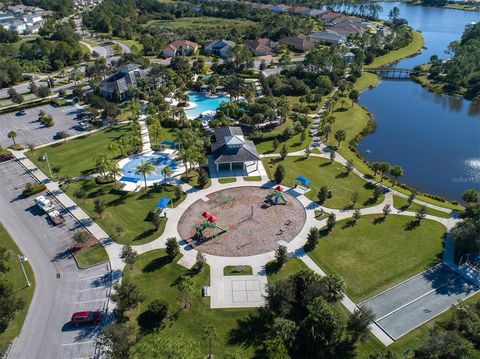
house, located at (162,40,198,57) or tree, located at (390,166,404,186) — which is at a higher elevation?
house, located at (162,40,198,57)

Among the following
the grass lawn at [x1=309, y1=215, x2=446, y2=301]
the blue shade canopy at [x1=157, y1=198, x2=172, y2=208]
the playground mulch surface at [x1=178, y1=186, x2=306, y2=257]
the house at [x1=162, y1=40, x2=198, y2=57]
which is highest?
the house at [x1=162, y1=40, x2=198, y2=57]

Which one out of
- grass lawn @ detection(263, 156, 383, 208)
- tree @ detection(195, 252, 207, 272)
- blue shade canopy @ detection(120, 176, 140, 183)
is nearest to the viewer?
tree @ detection(195, 252, 207, 272)

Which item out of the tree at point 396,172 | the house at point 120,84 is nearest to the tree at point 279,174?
the tree at point 396,172

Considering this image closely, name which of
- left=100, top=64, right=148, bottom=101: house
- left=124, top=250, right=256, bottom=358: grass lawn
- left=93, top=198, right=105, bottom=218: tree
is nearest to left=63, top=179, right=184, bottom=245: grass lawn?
left=93, top=198, right=105, bottom=218: tree

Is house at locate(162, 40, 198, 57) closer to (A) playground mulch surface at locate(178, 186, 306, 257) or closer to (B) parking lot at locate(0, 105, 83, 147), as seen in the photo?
(B) parking lot at locate(0, 105, 83, 147)

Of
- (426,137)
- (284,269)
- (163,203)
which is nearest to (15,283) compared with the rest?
(163,203)

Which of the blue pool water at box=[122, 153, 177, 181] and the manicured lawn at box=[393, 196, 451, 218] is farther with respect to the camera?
the blue pool water at box=[122, 153, 177, 181]

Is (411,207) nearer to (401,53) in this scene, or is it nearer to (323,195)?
(323,195)
